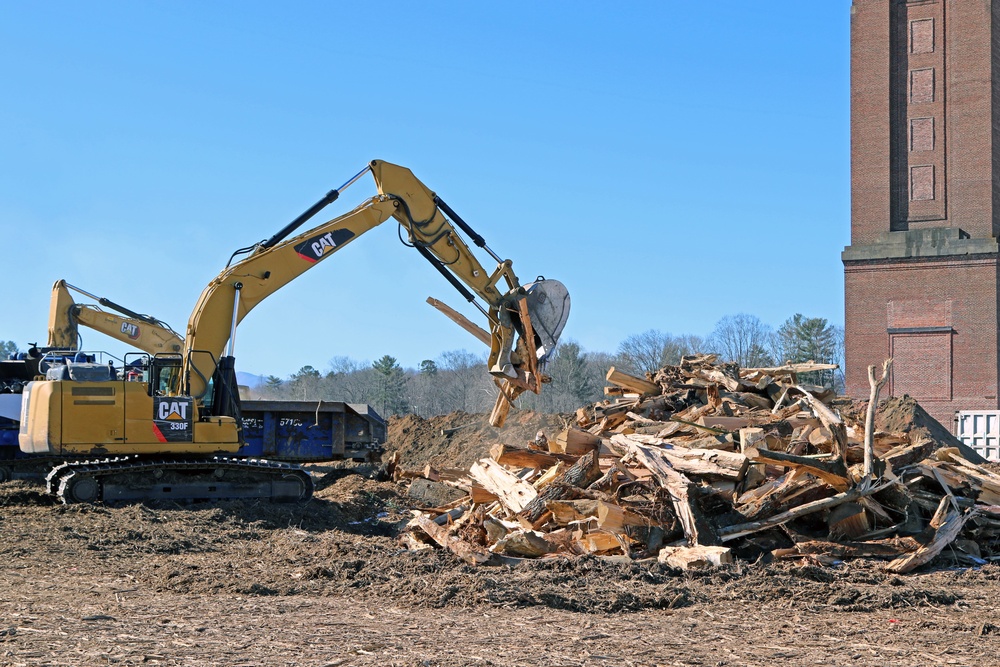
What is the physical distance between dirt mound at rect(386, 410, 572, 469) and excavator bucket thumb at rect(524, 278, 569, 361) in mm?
6785

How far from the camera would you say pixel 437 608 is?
309 inches

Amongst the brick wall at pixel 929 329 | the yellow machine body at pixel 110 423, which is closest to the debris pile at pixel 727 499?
the yellow machine body at pixel 110 423

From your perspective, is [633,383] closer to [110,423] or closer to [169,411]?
[169,411]

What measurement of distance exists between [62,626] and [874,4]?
3741 cm

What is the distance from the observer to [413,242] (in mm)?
14867

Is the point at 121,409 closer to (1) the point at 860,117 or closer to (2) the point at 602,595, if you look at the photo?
(2) the point at 602,595

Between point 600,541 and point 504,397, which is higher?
point 504,397

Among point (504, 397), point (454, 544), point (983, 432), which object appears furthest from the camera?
point (983, 432)

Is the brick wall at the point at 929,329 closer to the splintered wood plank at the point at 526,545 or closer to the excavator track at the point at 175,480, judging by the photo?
the excavator track at the point at 175,480

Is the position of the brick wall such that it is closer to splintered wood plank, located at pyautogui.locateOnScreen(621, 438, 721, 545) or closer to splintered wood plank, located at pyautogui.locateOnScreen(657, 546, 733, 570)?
splintered wood plank, located at pyautogui.locateOnScreen(621, 438, 721, 545)

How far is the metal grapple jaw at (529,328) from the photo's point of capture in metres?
14.0

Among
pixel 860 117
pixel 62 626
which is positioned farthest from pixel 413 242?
pixel 860 117

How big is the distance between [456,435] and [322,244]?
10.7m

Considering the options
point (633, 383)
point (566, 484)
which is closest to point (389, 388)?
point (633, 383)
